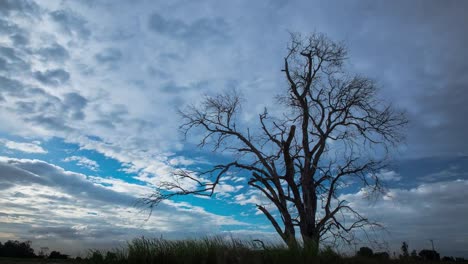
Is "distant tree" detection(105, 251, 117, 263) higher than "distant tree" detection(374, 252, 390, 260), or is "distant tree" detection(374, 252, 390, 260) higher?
"distant tree" detection(374, 252, 390, 260)

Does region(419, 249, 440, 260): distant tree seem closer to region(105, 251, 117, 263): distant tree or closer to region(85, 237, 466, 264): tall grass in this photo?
region(85, 237, 466, 264): tall grass

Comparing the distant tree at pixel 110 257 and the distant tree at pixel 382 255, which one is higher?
the distant tree at pixel 382 255

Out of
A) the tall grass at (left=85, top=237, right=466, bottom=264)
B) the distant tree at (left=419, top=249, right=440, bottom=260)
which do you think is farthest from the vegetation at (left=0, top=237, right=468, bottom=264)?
the distant tree at (left=419, top=249, right=440, bottom=260)

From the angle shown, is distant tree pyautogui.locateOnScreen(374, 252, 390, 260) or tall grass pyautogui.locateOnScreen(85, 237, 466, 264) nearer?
tall grass pyautogui.locateOnScreen(85, 237, 466, 264)

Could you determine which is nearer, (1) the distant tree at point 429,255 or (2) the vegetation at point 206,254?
(2) the vegetation at point 206,254

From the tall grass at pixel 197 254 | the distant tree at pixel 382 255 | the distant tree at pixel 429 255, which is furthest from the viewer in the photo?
the distant tree at pixel 429 255

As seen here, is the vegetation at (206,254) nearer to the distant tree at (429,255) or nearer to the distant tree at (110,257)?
the distant tree at (110,257)

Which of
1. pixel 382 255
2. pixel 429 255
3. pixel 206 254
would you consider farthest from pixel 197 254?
pixel 429 255

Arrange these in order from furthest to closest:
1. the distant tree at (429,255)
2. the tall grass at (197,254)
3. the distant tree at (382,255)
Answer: the distant tree at (429,255) → the distant tree at (382,255) → the tall grass at (197,254)

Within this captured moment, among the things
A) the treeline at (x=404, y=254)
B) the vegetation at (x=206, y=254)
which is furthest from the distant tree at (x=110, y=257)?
the treeline at (x=404, y=254)

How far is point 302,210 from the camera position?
1789 cm

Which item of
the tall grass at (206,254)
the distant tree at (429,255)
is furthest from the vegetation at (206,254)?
the distant tree at (429,255)

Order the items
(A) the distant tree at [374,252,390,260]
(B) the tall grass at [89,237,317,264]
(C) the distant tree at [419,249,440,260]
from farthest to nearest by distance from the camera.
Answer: (C) the distant tree at [419,249,440,260], (A) the distant tree at [374,252,390,260], (B) the tall grass at [89,237,317,264]

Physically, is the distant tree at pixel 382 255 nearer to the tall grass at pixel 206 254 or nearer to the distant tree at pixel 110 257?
the tall grass at pixel 206 254
